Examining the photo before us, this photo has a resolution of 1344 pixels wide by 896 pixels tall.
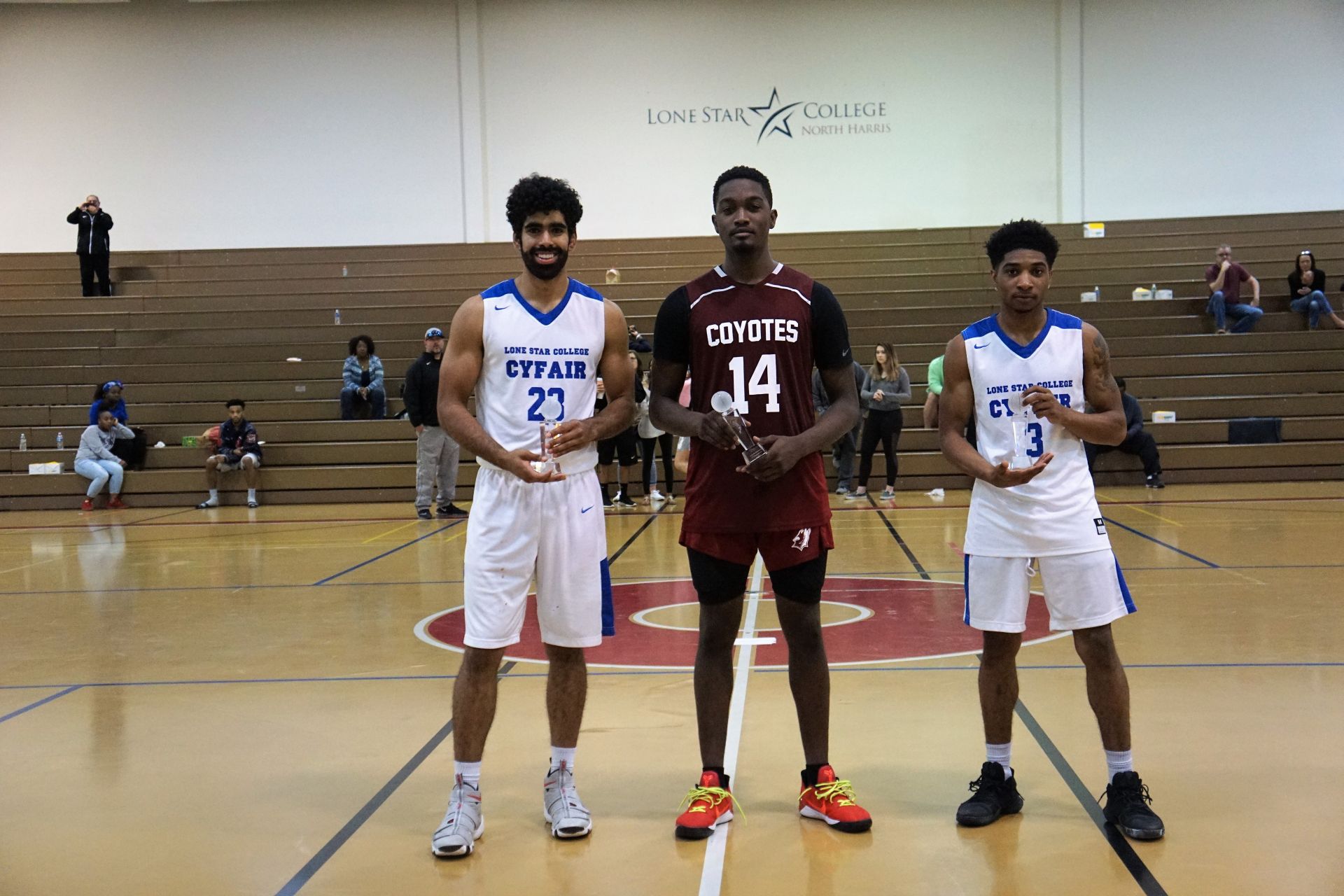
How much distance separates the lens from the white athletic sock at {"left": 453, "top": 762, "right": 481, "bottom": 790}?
3281mm

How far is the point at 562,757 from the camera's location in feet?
11.2

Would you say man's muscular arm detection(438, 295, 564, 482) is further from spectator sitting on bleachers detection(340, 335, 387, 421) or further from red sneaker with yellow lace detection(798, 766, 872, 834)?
spectator sitting on bleachers detection(340, 335, 387, 421)

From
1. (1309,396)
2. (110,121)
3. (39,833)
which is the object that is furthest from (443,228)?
(39,833)

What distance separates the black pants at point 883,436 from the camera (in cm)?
1265

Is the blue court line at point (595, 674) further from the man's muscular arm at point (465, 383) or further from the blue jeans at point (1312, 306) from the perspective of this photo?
the blue jeans at point (1312, 306)

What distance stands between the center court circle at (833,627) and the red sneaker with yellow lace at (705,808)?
1761mm

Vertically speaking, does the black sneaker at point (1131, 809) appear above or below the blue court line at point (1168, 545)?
above

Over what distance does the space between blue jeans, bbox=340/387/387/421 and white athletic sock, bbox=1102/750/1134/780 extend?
43.3ft

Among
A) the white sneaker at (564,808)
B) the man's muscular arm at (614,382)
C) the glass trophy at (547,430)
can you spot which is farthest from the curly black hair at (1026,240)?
the white sneaker at (564,808)

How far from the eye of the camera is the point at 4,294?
64.9 feet

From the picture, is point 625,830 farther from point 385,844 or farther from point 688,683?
point 688,683

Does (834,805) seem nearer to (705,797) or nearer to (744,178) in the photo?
(705,797)

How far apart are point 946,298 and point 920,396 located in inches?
130

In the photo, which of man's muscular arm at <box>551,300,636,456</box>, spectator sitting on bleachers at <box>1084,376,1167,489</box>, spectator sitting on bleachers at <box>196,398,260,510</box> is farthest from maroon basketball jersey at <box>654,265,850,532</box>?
spectator sitting on bleachers at <box>196,398,260,510</box>
